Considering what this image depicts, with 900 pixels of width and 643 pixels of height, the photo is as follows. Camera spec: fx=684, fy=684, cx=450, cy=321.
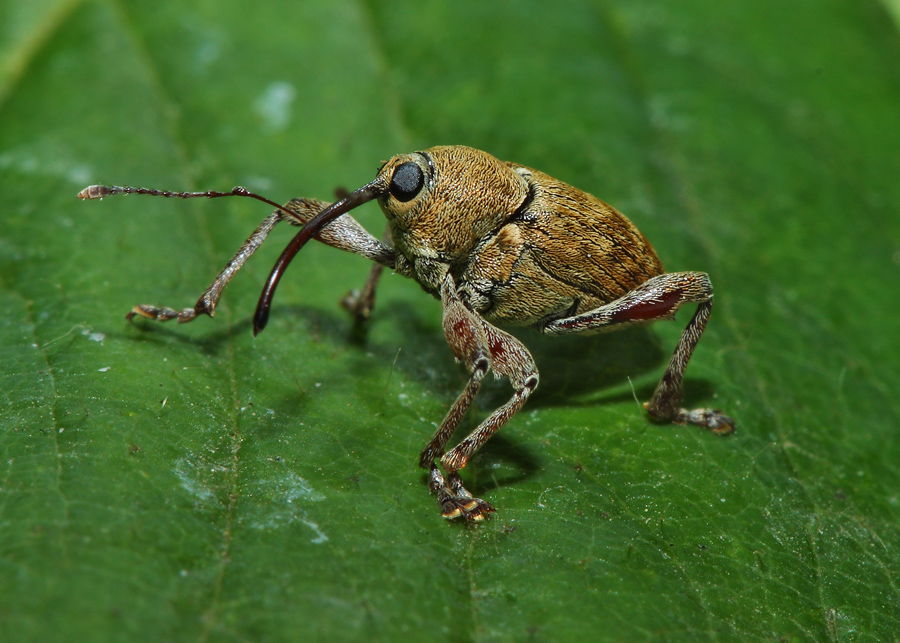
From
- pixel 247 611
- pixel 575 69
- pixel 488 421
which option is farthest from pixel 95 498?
pixel 575 69

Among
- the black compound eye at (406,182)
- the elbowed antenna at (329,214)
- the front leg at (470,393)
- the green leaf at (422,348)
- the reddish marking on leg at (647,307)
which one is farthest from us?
the reddish marking on leg at (647,307)

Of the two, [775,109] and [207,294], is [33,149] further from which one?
[775,109]

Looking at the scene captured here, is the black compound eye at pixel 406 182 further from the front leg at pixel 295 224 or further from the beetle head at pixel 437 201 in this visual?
the front leg at pixel 295 224

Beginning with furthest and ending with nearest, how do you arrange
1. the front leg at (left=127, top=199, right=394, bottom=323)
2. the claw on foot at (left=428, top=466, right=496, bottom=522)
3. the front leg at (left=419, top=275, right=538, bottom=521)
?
the front leg at (left=127, top=199, right=394, bottom=323)
the front leg at (left=419, top=275, right=538, bottom=521)
the claw on foot at (left=428, top=466, right=496, bottom=522)

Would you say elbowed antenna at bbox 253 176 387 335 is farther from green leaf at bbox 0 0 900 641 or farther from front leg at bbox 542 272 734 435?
front leg at bbox 542 272 734 435

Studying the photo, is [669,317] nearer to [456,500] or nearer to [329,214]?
[456,500]

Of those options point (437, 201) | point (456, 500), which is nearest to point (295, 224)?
point (437, 201)

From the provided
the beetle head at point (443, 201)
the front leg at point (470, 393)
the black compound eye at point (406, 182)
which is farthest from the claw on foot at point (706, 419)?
the black compound eye at point (406, 182)

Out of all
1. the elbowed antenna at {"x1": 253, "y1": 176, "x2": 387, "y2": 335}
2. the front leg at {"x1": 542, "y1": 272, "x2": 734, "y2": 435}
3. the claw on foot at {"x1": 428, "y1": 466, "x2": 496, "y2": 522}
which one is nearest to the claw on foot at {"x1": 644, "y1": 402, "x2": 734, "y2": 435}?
the front leg at {"x1": 542, "y1": 272, "x2": 734, "y2": 435}
